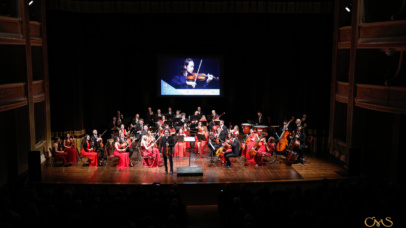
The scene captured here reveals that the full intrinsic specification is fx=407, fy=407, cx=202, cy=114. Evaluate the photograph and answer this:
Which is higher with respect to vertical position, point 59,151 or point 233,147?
point 233,147

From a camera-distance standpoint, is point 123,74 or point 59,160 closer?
point 59,160

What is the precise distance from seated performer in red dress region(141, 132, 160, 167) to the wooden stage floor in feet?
0.77

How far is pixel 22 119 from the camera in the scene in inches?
530

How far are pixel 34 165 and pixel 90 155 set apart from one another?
1961 millimetres

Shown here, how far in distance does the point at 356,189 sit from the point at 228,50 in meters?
11.9

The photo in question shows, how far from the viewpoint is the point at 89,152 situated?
13.5 m

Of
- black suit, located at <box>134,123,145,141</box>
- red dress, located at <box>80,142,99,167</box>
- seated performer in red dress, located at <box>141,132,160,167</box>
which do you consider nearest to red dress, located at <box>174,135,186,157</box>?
seated performer in red dress, located at <box>141,132,160,167</box>

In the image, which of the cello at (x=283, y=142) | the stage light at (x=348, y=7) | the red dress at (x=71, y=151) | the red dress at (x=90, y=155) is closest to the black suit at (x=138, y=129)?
the red dress at (x=90, y=155)

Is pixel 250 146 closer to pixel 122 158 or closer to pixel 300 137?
pixel 300 137

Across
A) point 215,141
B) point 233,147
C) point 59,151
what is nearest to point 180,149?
point 215,141

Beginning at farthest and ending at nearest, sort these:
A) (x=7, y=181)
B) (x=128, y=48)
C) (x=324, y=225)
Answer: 1. (x=128, y=48)
2. (x=7, y=181)
3. (x=324, y=225)

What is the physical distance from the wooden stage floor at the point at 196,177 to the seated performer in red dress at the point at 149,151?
0.23 m

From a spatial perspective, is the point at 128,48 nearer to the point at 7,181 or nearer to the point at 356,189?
the point at 7,181

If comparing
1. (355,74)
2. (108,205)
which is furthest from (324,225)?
(355,74)
